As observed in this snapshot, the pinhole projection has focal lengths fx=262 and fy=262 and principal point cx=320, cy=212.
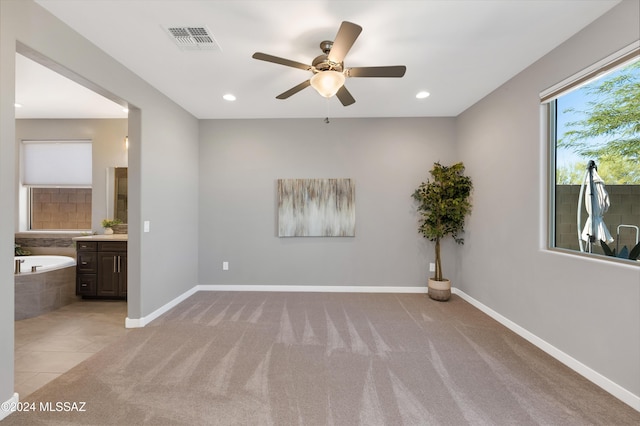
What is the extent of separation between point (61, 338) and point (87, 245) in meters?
1.55

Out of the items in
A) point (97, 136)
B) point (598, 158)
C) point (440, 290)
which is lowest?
point (440, 290)

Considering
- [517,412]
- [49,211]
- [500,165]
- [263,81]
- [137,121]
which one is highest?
[263,81]

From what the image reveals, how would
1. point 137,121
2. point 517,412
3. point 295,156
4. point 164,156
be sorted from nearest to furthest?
point 517,412 → point 137,121 → point 164,156 → point 295,156

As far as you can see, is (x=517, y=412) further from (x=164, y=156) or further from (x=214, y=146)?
(x=214, y=146)

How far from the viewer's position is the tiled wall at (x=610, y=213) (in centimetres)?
195

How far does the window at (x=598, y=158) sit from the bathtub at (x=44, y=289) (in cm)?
596

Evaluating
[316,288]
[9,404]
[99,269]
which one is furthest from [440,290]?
[99,269]

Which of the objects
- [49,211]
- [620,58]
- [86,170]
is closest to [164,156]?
[86,170]

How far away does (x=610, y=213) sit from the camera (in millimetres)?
2107

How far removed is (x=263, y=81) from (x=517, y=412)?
368 centimetres

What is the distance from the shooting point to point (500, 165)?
3.19m

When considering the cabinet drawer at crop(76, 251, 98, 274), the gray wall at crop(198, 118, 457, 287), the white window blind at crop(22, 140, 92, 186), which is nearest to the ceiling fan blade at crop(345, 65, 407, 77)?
the gray wall at crop(198, 118, 457, 287)

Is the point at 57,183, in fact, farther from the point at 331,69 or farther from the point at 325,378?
the point at 325,378

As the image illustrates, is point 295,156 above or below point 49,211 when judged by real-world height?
above
